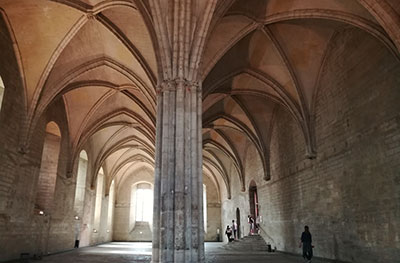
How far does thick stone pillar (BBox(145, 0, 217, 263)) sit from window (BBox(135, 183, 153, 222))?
2446 cm

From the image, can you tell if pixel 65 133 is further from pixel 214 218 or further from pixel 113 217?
pixel 214 218

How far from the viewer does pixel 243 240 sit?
64.2 feet

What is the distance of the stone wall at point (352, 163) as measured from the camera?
351 inches

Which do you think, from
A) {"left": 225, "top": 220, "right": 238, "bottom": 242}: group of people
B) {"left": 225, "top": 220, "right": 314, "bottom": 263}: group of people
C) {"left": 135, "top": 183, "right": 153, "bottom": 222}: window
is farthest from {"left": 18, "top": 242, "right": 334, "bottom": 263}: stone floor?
{"left": 135, "top": 183, "right": 153, "bottom": 222}: window

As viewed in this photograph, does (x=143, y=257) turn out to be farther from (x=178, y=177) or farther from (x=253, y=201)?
(x=253, y=201)

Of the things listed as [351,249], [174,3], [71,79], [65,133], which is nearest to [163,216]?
[174,3]

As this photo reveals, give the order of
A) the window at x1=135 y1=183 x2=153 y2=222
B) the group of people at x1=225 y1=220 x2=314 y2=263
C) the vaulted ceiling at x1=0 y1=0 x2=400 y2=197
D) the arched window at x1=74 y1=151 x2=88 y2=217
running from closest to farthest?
1. the group of people at x1=225 y1=220 x2=314 y2=263
2. the vaulted ceiling at x1=0 y1=0 x2=400 y2=197
3. the arched window at x1=74 y1=151 x2=88 y2=217
4. the window at x1=135 y1=183 x2=153 y2=222

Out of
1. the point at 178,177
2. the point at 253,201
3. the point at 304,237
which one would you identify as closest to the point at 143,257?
the point at 304,237

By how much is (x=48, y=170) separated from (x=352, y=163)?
1319 cm

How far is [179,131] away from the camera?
8570mm

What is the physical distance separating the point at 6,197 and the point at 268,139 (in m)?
12.8

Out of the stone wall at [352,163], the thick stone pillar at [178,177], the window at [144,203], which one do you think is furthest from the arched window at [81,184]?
the thick stone pillar at [178,177]

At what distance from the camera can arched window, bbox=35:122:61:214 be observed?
15055 mm

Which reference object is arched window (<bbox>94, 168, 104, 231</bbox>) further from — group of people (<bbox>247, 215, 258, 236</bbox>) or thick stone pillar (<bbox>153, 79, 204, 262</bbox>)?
thick stone pillar (<bbox>153, 79, 204, 262</bbox>)
